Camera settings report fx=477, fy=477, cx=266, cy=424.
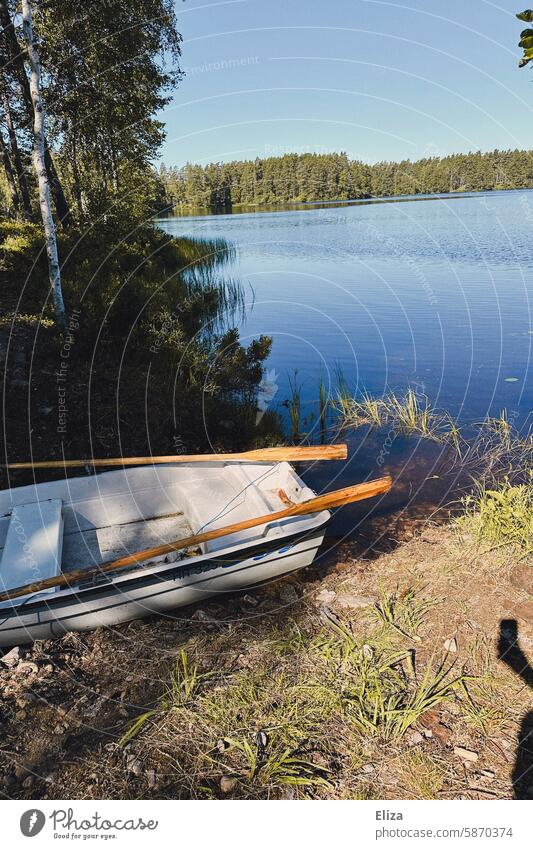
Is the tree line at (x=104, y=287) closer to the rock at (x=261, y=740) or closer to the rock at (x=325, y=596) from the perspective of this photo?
the rock at (x=325, y=596)

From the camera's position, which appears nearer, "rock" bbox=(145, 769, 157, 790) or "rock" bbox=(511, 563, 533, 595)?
"rock" bbox=(145, 769, 157, 790)

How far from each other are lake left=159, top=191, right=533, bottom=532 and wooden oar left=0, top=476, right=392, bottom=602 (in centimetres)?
328

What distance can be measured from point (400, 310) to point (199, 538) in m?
16.5

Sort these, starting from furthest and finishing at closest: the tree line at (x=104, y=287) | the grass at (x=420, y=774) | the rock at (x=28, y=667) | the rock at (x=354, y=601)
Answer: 1. the tree line at (x=104, y=287)
2. the rock at (x=354, y=601)
3. the rock at (x=28, y=667)
4. the grass at (x=420, y=774)

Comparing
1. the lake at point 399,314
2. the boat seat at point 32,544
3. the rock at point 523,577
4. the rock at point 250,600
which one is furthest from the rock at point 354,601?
the lake at point 399,314

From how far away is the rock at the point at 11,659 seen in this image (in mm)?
4855

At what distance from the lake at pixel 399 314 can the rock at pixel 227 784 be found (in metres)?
6.28

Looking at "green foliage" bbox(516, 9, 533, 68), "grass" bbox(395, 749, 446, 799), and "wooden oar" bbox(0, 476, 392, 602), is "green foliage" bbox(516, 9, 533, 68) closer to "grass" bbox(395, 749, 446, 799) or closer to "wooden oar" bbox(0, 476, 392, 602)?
"wooden oar" bbox(0, 476, 392, 602)

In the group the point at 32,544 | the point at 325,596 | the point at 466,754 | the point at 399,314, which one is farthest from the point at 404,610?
the point at 399,314

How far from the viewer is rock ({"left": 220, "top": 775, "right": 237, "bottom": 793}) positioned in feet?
11.9

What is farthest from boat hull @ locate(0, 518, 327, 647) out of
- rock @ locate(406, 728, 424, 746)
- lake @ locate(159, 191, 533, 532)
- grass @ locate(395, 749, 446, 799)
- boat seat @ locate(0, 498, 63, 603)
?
lake @ locate(159, 191, 533, 532)

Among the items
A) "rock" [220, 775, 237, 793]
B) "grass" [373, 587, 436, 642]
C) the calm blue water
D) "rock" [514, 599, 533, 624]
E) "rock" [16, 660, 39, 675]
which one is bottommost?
"rock" [220, 775, 237, 793]

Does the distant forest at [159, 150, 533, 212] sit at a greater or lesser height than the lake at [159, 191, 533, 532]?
greater
